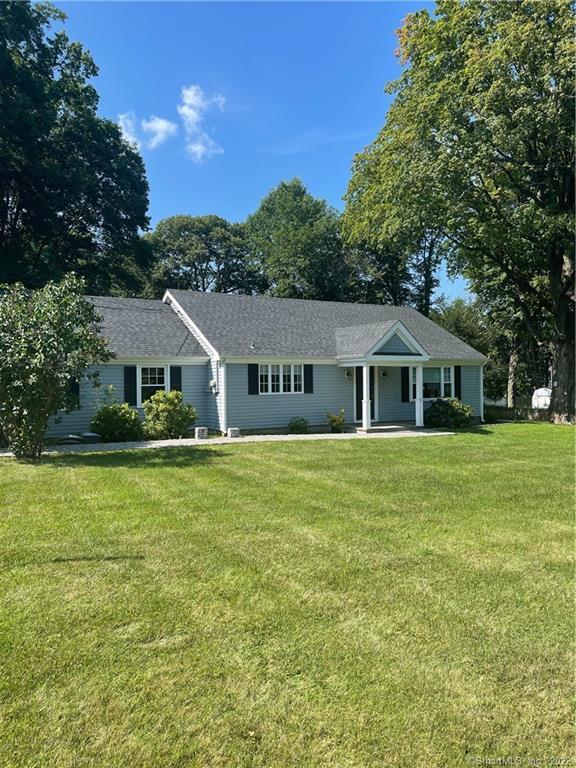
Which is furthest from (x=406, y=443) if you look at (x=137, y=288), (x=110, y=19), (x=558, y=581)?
(x=137, y=288)

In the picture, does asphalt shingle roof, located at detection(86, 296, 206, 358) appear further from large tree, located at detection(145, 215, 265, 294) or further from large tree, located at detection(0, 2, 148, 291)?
large tree, located at detection(145, 215, 265, 294)

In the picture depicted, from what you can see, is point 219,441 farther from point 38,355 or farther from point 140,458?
point 38,355

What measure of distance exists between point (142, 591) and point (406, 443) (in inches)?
417

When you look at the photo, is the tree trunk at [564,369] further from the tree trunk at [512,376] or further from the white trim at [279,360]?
the white trim at [279,360]

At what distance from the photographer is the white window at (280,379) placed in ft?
56.0

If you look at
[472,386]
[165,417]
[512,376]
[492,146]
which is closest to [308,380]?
[165,417]

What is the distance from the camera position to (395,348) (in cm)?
1800

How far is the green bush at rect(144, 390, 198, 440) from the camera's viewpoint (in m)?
14.8

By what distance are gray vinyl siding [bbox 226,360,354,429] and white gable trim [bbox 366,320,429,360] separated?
5.83 ft

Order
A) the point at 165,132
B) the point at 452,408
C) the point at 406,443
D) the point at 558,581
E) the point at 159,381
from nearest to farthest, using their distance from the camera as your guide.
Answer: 1. the point at 558,581
2. the point at 406,443
3. the point at 159,381
4. the point at 452,408
5. the point at 165,132

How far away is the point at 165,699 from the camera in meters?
2.82

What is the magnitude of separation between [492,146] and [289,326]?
991 cm

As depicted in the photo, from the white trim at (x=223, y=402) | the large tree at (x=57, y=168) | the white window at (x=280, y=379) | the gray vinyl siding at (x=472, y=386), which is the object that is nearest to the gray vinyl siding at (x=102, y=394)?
the white trim at (x=223, y=402)

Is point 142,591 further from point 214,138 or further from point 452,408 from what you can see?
point 214,138
